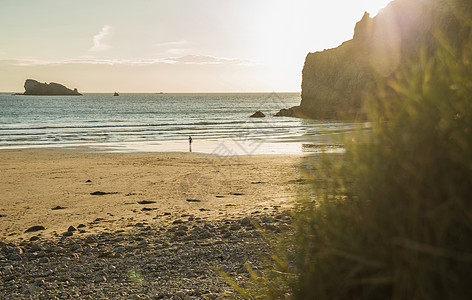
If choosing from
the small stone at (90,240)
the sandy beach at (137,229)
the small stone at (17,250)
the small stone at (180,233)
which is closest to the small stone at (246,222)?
the sandy beach at (137,229)

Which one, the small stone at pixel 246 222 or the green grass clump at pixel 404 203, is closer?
the green grass clump at pixel 404 203

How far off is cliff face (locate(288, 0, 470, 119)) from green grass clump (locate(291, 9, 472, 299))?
45.6 metres

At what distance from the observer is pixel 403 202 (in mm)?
2355

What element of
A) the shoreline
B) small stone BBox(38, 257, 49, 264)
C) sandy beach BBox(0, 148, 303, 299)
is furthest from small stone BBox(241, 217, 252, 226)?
the shoreline

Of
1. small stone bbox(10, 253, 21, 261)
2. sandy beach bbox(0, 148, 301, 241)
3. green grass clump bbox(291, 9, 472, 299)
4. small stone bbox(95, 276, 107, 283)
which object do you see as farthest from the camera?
sandy beach bbox(0, 148, 301, 241)

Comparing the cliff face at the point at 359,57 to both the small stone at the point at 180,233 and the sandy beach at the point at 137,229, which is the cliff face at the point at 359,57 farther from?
the small stone at the point at 180,233

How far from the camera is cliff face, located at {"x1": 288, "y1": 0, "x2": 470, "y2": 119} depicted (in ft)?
171

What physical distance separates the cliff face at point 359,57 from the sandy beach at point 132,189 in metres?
32.8

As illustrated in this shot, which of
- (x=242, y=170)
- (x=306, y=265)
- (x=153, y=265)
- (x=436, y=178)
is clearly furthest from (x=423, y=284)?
(x=242, y=170)

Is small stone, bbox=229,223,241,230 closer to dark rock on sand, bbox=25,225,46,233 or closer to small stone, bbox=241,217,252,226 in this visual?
small stone, bbox=241,217,252,226

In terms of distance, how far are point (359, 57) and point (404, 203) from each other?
75.3 meters

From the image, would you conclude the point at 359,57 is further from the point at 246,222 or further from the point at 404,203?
the point at 404,203

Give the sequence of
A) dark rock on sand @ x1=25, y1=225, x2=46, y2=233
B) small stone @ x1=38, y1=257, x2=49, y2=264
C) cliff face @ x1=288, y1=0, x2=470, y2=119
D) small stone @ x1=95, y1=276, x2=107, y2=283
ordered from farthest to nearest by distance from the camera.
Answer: cliff face @ x1=288, y1=0, x2=470, y2=119
dark rock on sand @ x1=25, y1=225, x2=46, y2=233
small stone @ x1=38, y1=257, x2=49, y2=264
small stone @ x1=95, y1=276, x2=107, y2=283

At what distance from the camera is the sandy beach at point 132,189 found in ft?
32.7
